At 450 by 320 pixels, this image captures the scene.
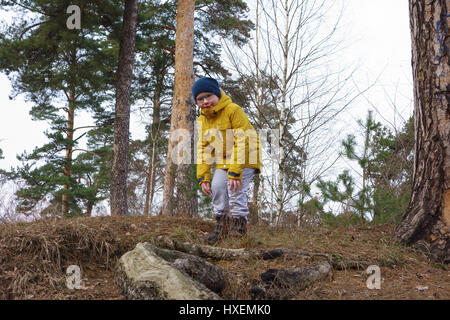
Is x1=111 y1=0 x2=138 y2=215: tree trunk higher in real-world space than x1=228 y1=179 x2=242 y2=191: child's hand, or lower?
higher

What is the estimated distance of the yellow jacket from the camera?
3998 mm

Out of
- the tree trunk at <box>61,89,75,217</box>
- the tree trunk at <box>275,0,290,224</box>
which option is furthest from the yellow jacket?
the tree trunk at <box>61,89,75,217</box>

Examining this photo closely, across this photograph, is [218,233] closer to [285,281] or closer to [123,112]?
[285,281]

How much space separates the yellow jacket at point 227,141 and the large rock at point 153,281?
1.54m

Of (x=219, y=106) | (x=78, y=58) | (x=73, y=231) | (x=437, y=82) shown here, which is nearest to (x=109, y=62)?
(x=78, y=58)

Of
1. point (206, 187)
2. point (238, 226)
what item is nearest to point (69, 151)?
point (206, 187)

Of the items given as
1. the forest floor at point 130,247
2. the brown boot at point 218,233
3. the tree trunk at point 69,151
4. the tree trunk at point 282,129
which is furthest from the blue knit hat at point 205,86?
the tree trunk at point 69,151

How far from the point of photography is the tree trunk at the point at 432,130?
3484 mm

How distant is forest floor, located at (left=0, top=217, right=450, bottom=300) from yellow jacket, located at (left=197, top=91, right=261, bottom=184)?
2.77 ft

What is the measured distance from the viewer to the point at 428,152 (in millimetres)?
3607

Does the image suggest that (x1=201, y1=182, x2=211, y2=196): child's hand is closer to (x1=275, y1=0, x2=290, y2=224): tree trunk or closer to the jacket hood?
the jacket hood

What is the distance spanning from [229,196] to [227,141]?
67cm

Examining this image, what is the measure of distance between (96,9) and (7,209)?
6064mm

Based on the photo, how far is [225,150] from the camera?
166 inches
